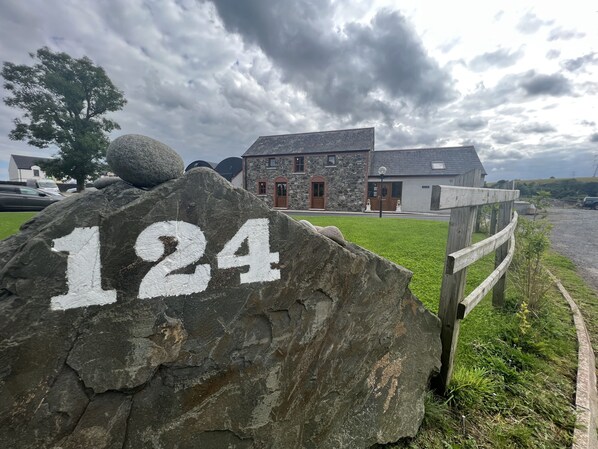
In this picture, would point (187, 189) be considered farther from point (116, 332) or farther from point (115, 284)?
point (116, 332)

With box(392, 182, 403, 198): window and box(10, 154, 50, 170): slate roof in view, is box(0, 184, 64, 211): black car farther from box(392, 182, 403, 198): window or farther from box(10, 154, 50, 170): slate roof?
box(10, 154, 50, 170): slate roof

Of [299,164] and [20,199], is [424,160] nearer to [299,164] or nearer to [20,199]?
[299,164]

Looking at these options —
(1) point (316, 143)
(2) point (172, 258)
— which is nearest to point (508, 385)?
(2) point (172, 258)

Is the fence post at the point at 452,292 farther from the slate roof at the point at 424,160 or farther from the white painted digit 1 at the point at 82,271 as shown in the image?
the slate roof at the point at 424,160

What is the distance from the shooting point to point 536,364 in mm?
2680

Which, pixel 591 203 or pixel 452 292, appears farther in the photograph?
pixel 591 203

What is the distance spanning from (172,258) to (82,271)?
0.37 meters

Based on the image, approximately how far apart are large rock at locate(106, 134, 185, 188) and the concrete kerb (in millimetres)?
3195

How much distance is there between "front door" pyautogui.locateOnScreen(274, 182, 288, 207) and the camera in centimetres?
2581

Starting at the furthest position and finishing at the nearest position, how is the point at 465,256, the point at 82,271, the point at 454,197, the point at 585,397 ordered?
1. the point at 585,397
2. the point at 465,256
3. the point at 454,197
4. the point at 82,271

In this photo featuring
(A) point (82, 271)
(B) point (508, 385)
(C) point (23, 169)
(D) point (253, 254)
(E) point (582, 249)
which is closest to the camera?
(A) point (82, 271)

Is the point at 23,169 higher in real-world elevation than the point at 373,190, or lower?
higher

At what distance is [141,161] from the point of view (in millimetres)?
1412

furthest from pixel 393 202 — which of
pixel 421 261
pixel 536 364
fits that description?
pixel 536 364
